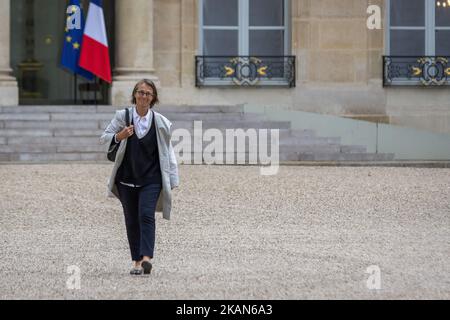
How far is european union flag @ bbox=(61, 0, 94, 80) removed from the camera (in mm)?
23250

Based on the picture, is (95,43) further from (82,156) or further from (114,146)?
(114,146)

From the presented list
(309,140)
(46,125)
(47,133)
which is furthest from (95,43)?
(309,140)

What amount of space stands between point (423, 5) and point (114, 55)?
5.99 m

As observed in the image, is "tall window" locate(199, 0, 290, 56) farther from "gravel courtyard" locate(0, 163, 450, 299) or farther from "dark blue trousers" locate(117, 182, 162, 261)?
"dark blue trousers" locate(117, 182, 162, 261)

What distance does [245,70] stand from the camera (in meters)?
24.0

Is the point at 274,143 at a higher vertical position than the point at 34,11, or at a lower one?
lower

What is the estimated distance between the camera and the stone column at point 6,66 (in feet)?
73.2

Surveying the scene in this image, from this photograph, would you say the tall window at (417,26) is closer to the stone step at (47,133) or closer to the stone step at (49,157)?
the stone step at (47,133)

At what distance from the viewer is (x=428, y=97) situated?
78.9ft

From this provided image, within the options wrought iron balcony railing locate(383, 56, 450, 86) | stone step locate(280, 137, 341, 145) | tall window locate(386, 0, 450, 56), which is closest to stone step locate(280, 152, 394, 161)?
stone step locate(280, 137, 341, 145)

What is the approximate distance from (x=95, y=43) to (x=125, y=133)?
525 inches

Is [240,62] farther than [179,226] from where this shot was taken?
Yes
